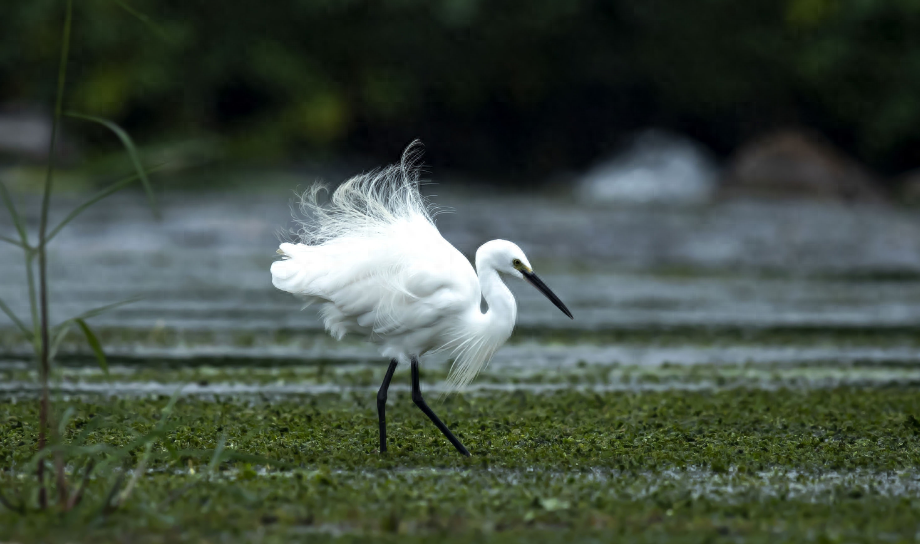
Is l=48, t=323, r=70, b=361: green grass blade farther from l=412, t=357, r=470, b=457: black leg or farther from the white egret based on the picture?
A: l=412, t=357, r=470, b=457: black leg

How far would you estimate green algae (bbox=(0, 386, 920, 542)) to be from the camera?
461 cm

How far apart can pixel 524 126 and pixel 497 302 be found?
34478mm

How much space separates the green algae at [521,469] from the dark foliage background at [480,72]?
26.3 m

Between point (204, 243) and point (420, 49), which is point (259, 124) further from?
point (204, 243)

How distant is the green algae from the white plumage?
0.59m

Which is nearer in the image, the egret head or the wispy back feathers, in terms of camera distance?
the egret head

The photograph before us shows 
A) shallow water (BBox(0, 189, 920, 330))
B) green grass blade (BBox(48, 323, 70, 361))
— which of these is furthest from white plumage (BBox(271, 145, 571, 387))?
shallow water (BBox(0, 189, 920, 330))

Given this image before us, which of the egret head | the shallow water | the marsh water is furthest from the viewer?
the shallow water

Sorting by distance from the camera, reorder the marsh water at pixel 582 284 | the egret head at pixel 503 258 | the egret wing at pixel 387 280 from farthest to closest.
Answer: the marsh water at pixel 582 284 < the egret head at pixel 503 258 < the egret wing at pixel 387 280

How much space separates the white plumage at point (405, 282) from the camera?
6.49 m

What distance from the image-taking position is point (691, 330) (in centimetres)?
1298

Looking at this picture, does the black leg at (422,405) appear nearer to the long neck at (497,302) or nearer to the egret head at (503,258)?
the long neck at (497,302)

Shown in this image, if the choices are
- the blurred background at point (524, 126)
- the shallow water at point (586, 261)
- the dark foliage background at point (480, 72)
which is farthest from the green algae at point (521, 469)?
the dark foliage background at point (480, 72)

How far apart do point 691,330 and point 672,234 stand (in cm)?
1122
